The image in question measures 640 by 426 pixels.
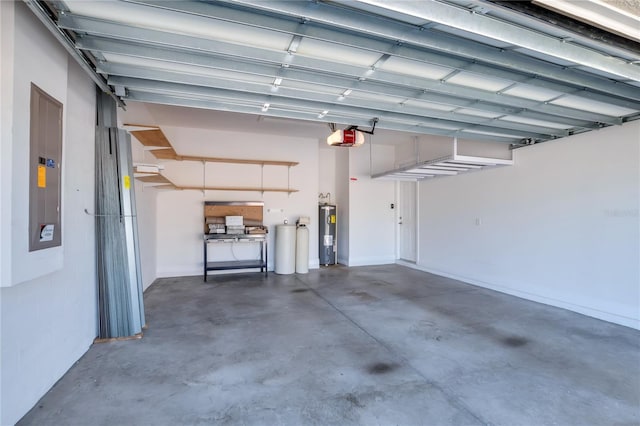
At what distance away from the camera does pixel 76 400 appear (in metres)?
2.13

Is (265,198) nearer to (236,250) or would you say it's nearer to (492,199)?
(236,250)

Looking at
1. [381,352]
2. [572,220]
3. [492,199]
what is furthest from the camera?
[492,199]

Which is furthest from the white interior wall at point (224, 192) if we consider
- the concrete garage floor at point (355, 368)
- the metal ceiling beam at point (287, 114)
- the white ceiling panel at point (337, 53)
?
the white ceiling panel at point (337, 53)

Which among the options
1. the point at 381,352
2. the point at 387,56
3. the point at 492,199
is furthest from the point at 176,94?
the point at 492,199

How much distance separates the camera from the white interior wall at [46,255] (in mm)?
1736

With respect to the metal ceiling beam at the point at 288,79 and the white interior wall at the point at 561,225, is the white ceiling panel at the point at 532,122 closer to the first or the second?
the metal ceiling beam at the point at 288,79

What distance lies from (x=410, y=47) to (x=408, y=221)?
19.2 ft

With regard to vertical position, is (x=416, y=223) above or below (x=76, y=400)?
above

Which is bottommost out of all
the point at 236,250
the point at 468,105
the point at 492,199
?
the point at 236,250

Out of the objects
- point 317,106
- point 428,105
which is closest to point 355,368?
point 317,106

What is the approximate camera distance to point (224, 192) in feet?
21.1

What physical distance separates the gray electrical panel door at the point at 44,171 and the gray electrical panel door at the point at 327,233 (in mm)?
5612

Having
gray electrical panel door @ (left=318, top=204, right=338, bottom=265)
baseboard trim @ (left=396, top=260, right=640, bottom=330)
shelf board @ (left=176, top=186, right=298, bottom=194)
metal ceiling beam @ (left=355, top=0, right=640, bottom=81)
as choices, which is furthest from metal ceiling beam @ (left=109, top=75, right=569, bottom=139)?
gray electrical panel door @ (left=318, top=204, right=338, bottom=265)

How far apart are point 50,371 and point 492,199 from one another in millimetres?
5939
